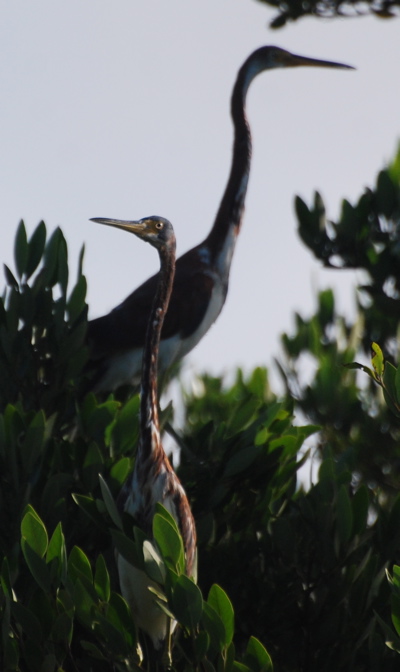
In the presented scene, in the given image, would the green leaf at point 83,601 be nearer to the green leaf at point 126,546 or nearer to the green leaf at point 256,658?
the green leaf at point 126,546

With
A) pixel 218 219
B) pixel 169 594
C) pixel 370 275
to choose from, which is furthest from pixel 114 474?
pixel 218 219

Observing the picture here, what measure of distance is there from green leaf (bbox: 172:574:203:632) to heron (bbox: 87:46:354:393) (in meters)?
3.28

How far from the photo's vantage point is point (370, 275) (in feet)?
21.0

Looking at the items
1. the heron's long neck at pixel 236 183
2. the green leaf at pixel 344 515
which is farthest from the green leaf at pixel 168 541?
the heron's long neck at pixel 236 183

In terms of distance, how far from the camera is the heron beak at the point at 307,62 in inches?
338

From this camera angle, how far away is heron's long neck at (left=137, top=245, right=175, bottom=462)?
473cm

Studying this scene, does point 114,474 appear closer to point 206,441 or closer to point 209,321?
point 206,441

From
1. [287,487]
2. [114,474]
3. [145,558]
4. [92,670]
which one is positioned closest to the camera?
[145,558]

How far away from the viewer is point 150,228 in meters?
5.23

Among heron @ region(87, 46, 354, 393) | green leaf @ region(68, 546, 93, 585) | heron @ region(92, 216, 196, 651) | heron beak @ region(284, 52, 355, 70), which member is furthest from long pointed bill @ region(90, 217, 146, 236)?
heron beak @ region(284, 52, 355, 70)

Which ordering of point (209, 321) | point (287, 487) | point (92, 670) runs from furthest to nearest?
point (209, 321) < point (287, 487) < point (92, 670)

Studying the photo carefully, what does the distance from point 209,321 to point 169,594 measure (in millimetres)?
3909

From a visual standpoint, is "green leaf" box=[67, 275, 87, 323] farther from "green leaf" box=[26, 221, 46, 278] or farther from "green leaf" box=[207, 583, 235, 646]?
"green leaf" box=[207, 583, 235, 646]

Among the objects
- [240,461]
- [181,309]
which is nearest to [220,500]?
[240,461]
